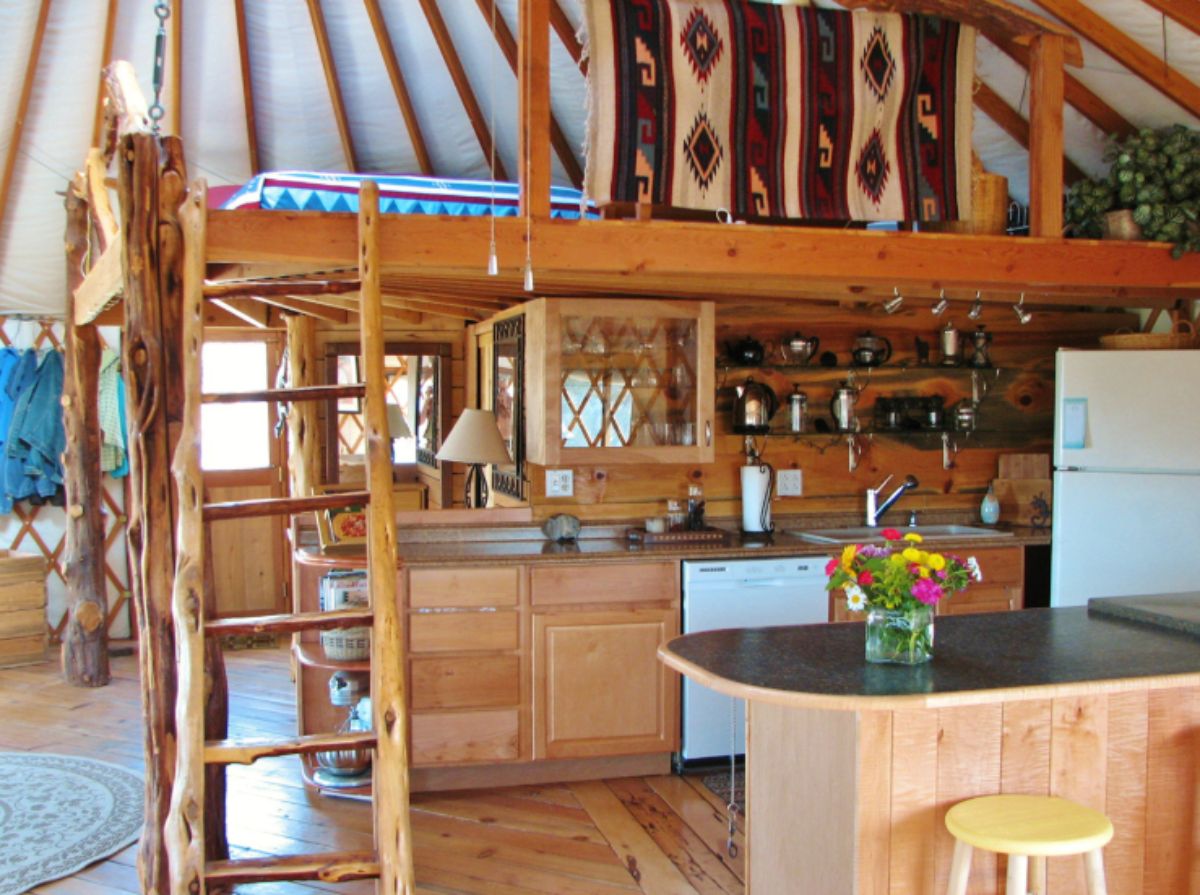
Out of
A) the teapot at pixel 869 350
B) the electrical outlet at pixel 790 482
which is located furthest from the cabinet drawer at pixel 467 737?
the teapot at pixel 869 350

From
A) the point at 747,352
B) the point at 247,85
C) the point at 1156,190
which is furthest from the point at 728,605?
the point at 247,85

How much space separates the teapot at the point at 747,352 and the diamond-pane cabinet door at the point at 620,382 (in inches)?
14.1

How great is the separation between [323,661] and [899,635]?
2.14 meters

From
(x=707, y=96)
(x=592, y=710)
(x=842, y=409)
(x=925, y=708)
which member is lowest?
(x=592, y=710)

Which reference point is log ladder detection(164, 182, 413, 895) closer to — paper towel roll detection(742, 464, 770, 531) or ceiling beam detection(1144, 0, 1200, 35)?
paper towel roll detection(742, 464, 770, 531)

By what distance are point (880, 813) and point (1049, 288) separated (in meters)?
2.58

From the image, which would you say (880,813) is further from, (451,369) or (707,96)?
(451,369)

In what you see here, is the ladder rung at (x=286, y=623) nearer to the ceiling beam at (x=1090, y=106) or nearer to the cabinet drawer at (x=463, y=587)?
the cabinet drawer at (x=463, y=587)

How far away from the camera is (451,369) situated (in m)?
6.55

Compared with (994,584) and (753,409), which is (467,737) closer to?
(753,409)

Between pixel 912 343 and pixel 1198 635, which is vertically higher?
pixel 912 343

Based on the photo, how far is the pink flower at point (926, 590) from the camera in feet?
7.88

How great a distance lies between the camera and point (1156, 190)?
4035 mm

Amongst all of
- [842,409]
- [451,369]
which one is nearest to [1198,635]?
[842,409]
